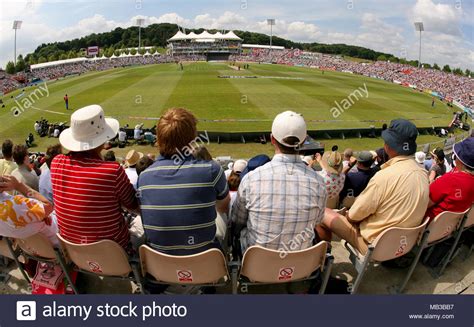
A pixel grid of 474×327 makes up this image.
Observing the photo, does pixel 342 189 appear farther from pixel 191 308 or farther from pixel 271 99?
pixel 271 99

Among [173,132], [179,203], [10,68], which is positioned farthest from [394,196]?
[10,68]

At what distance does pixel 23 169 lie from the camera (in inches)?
219

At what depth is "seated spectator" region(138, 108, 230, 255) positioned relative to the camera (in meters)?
3.01

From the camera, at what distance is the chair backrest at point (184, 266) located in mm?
2918

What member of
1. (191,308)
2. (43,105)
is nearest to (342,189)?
(191,308)

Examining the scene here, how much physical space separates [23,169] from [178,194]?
13.6ft

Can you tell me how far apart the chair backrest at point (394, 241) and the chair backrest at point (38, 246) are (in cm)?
351

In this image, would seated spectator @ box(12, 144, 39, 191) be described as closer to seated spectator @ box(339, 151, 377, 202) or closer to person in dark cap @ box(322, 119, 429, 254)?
person in dark cap @ box(322, 119, 429, 254)

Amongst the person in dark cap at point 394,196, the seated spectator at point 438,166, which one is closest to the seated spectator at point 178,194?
the person in dark cap at point 394,196

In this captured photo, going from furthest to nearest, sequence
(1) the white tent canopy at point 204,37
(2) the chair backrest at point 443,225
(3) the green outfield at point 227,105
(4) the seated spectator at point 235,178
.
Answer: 1. (1) the white tent canopy at point 204,37
2. (3) the green outfield at point 227,105
3. (4) the seated spectator at point 235,178
4. (2) the chair backrest at point 443,225

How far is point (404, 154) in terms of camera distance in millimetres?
3762

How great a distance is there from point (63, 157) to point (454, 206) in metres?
4.54

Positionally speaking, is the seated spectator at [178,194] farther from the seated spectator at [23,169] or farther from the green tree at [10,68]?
the green tree at [10,68]

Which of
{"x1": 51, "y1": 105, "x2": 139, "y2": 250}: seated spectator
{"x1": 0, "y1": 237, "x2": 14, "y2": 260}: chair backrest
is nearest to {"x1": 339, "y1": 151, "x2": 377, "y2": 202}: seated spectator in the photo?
{"x1": 51, "y1": 105, "x2": 139, "y2": 250}: seated spectator
